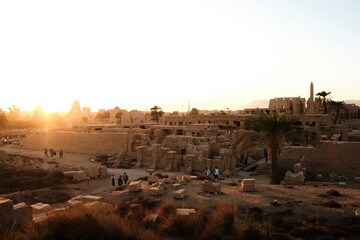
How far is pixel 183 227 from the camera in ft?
21.3

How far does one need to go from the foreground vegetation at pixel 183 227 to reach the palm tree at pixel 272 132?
515 centimetres

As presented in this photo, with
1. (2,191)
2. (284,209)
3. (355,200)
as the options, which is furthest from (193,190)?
(2,191)

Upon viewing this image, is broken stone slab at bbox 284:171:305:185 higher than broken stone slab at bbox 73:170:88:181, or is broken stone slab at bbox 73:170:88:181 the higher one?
broken stone slab at bbox 284:171:305:185

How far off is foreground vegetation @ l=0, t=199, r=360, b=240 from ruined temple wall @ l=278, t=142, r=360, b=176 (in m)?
7.84

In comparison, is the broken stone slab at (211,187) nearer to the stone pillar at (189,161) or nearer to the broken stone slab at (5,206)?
the broken stone slab at (5,206)

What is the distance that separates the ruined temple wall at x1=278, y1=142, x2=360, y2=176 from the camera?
1346 centimetres

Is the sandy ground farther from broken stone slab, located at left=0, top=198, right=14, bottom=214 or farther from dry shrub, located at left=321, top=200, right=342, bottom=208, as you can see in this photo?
broken stone slab, located at left=0, top=198, right=14, bottom=214

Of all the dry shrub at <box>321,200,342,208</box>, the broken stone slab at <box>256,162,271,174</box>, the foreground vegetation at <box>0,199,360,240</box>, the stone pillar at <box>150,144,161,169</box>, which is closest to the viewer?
the foreground vegetation at <box>0,199,360,240</box>

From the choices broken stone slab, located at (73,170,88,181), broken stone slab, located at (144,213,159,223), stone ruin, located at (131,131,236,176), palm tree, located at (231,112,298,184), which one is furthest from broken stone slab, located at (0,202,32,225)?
stone ruin, located at (131,131,236,176)

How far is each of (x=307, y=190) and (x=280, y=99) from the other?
33265 mm

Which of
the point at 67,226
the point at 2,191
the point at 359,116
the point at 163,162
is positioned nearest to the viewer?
the point at 67,226

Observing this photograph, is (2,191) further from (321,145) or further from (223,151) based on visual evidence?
(321,145)

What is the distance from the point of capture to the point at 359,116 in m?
44.2

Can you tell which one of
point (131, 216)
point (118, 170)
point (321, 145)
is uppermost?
point (321, 145)
